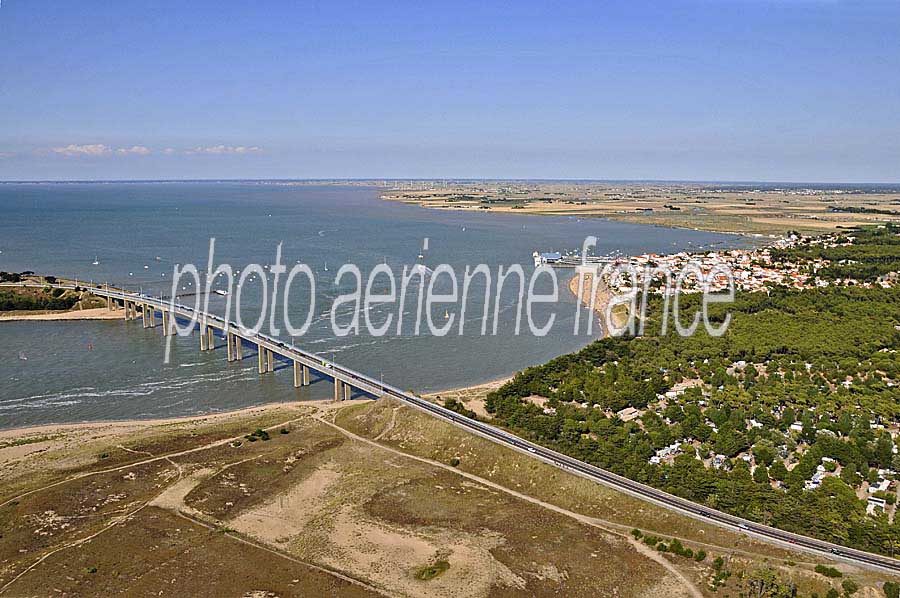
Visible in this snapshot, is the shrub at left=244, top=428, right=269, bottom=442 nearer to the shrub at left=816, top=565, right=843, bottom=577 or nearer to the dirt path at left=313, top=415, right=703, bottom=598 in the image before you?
the dirt path at left=313, top=415, right=703, bottom=598

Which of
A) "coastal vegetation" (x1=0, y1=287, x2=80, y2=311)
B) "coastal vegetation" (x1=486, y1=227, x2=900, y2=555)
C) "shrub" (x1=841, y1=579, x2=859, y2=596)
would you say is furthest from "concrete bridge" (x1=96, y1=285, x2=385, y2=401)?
"shrub" (x1=841, y1=579, x2=859, y2=596)

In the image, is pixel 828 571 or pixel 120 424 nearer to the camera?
pixel 828 571

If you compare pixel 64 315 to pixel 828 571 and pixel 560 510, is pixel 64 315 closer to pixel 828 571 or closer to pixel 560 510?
pixel 560 510

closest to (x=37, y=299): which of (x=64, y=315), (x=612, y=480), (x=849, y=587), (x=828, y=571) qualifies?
(x=64, y=315)

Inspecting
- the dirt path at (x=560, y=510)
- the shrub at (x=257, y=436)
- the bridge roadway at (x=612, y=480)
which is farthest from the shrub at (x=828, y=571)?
the shrub at (x=257, y=436)

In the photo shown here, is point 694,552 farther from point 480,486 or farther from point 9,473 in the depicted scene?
point 9,473

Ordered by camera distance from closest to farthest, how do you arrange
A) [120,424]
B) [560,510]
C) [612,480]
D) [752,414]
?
1. [560,510]
2. [612,480]
3. [752,414]
4. [120,424]

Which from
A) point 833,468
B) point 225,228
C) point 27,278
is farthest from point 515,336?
point 225,228
